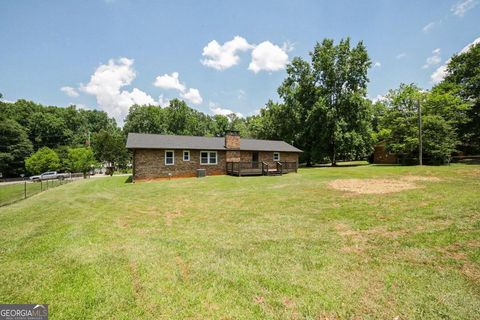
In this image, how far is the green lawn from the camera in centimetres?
305

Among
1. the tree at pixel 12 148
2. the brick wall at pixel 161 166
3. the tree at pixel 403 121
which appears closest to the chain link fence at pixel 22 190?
the brick wall at pixel 161 166

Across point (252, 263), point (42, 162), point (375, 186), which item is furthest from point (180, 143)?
point (42, 162)

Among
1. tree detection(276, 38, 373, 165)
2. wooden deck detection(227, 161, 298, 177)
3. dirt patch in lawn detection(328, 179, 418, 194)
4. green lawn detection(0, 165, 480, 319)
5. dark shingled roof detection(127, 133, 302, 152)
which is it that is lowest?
green lawn detection(0, 165, 480, 319)

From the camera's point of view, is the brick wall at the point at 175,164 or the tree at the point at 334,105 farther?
the tree at the point at 334,105

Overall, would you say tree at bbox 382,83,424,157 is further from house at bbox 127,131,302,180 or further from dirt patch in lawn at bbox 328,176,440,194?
dirt patch in lawn at bbox 328,176,440,194

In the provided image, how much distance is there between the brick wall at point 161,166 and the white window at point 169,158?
25 cm

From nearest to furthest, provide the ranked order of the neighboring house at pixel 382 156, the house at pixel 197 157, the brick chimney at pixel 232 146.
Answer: the house at pixel 197 157, the brick chimney at pixel 232 146, the neighboring house at pixel 382 156

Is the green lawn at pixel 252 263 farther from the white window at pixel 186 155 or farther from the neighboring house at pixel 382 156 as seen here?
the neighboring house at pixel 382 156

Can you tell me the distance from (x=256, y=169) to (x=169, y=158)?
824 cm

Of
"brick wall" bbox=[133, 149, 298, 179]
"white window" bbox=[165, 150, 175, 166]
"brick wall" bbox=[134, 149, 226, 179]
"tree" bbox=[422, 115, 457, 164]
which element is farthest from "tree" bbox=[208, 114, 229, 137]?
"tree" bbox=[422, 115, 457, 164]

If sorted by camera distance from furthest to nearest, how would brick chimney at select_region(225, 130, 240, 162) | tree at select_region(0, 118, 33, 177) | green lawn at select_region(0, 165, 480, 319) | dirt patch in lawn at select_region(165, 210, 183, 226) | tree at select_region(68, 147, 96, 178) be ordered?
1. tree at select_region(0, 118, 33, 177)
2. tree at select_region(68, 147, 96, 178)
3. brick chimney at select_region(225, 130, 240, 162)
4. dirt patch in lawn at select_region(165, 210, 183, 226)
5. green lawn at select_region(0, 165, 480, 319)

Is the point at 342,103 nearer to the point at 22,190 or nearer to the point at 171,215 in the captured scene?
the point at 171,215

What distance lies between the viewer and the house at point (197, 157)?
18.8m

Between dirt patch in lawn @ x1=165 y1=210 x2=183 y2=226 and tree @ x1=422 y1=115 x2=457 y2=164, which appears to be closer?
dirt patch in lawn @ x1=165 y1=210 x2=183 y2=226
